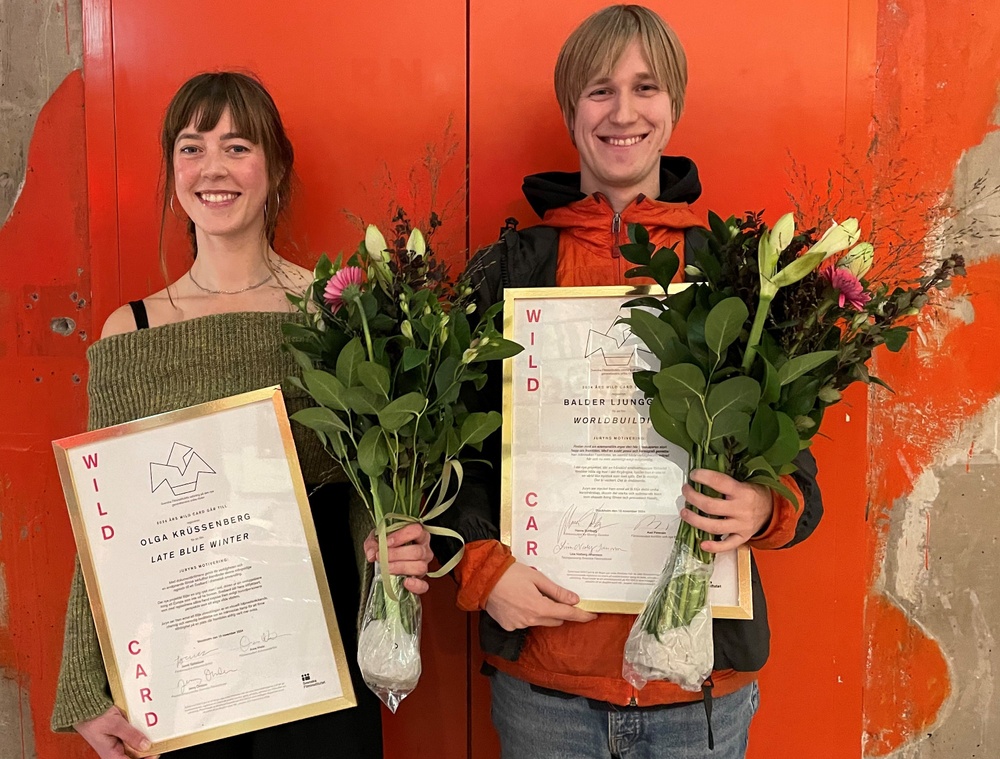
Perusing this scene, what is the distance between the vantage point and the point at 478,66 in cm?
163

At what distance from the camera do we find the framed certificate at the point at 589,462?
3.84ft

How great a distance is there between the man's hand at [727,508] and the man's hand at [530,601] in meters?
0.25

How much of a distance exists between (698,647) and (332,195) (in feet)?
4.07

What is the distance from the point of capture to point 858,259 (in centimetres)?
105

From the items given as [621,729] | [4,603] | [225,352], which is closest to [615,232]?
[225,352]

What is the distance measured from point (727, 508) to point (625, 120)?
27.5 inches

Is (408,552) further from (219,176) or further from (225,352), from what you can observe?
(219,176)

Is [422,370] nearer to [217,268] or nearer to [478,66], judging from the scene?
[217,268]

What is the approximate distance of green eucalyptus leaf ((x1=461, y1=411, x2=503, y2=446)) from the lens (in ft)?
3.71

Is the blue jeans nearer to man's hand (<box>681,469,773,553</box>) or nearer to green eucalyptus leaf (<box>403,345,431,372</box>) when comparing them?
man's hand (<box>681,469,773,553</box>)

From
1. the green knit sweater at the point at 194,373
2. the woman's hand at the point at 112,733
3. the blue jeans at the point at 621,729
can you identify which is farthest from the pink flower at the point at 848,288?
the woman's hand at the point at 112,733
